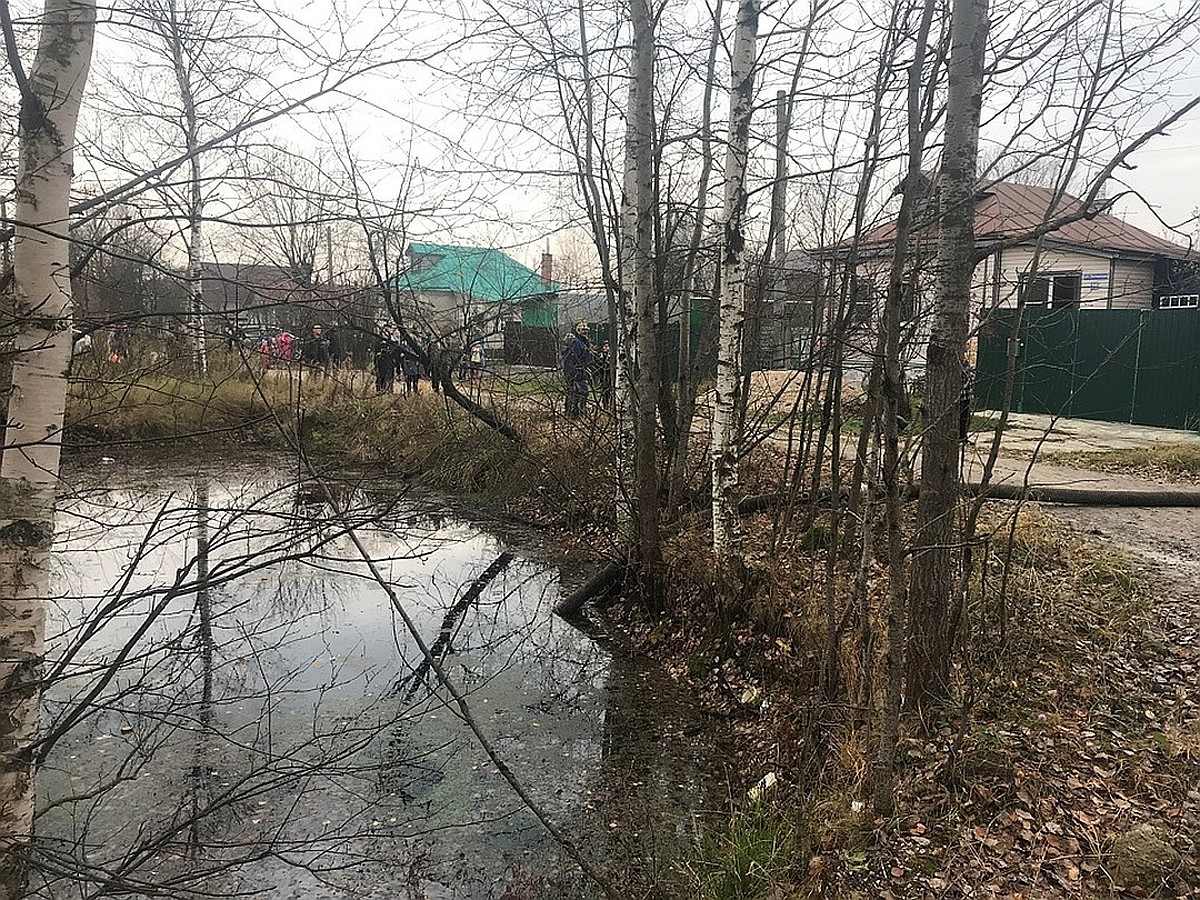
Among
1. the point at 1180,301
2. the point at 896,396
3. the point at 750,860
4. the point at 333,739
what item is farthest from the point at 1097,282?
the point at 333,739

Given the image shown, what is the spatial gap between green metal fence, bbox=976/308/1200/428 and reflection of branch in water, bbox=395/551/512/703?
27.4ft

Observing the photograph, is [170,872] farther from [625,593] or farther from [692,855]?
[625,593]

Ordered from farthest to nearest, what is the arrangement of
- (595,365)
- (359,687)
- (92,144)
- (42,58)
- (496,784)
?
(595,365), (359,687), (496,784), (92,144), (42,58)

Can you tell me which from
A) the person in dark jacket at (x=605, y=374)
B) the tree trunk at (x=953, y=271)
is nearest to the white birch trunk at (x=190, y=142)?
the tree trunk at (x=953, y=271)

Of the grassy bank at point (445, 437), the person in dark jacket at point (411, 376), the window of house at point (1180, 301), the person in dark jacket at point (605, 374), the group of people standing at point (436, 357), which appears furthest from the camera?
the window of house at point (1180, 301)

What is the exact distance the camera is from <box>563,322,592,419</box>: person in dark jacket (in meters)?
10.1

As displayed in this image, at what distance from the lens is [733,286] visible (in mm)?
6793

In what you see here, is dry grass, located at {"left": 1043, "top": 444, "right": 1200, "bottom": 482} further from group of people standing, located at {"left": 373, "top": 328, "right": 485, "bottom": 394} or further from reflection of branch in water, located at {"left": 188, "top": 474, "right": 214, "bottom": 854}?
reflection of branch in water, located at {"left": 188, "top": 474, "right": 214, "bottom": 854}

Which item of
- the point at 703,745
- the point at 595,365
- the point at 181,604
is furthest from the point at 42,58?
the point at 595,365

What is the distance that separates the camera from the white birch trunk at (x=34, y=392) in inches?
99.8

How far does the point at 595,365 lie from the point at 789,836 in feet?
22.4

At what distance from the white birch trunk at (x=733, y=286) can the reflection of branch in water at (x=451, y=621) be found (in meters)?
2.64

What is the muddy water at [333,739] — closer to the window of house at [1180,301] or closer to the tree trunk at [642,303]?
the tree trunk at [642,303]

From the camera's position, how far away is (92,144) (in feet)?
9.53
